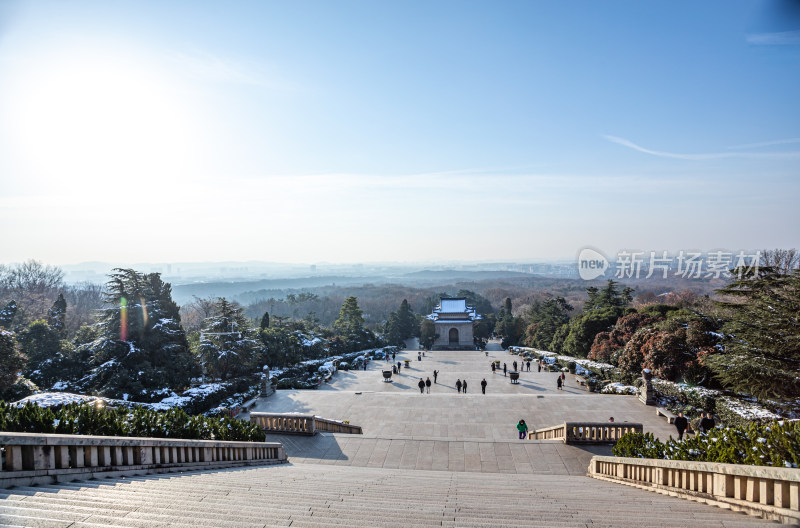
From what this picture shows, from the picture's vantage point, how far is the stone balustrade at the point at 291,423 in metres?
11.8

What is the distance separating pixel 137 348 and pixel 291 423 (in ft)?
31.9

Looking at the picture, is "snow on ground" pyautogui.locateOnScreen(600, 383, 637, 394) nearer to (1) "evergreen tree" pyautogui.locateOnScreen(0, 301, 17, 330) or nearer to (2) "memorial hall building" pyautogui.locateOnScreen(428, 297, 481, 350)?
(2) "memorial hall building" pyautogui.locateOnScreen(428, 297, 481, 350)

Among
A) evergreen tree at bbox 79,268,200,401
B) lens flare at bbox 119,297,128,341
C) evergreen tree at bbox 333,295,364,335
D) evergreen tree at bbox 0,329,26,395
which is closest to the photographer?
evergreen tree at bbox 0,329,26,395

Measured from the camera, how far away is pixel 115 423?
619 centimetres

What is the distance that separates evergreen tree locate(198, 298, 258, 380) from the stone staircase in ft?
48.7

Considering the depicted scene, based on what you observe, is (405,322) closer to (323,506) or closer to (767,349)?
(767,349)

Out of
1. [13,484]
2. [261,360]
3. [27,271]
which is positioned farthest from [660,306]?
[27,271]

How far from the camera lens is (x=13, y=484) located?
4074 mm

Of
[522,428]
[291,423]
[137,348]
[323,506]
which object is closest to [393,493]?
[323,506]

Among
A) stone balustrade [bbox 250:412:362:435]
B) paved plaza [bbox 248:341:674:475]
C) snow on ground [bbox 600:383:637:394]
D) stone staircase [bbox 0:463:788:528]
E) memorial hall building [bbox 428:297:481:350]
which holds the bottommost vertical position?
memorial hall building [bbox 428:297:481:350]

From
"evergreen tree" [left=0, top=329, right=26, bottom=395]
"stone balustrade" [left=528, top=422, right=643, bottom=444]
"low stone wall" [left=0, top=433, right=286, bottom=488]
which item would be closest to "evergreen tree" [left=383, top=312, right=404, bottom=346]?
"evergreen tree" [left=0, top=329, right=26, bottom=395]

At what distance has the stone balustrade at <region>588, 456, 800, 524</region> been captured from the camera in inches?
144

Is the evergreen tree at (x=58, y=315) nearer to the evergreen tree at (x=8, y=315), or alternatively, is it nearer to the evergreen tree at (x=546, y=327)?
the evergreen tree at (x=8, y=315)

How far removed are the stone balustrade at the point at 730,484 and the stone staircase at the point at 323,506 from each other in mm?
182
